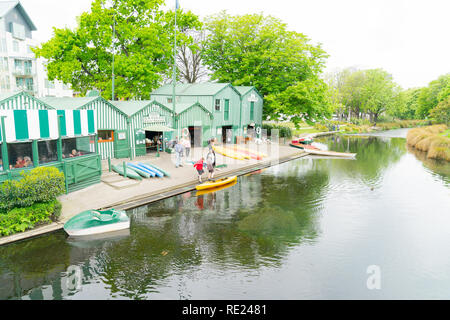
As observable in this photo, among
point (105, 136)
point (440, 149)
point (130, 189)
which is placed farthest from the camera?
point (440, 149)

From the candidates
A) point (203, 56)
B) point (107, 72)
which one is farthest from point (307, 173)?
point (203, 56)

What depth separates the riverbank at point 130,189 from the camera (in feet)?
42.1

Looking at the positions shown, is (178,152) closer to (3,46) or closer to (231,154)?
(231,154)

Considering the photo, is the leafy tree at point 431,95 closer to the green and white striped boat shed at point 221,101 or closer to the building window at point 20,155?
the green and white striped boat shed at point 221,101

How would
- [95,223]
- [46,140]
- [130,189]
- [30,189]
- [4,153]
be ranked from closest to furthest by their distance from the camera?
[30,189] < [95,223] < [4,153] < [46,140] < [130,189]

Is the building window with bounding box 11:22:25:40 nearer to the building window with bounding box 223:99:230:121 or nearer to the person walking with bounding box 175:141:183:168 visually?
the building window with bounding box 223:99:230:121

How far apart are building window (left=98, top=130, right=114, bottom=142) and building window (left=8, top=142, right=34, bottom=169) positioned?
9.49 m

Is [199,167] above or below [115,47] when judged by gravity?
below

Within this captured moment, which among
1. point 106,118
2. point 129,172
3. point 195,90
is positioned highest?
point 195,90

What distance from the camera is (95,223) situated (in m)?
11.6

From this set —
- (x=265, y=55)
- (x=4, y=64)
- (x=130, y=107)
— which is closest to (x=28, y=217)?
(x=130, y=107)

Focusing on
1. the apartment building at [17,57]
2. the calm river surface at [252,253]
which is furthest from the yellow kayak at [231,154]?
the apartment building at [17,57]

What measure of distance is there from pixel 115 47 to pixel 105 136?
16.6m

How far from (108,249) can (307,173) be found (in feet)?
57.4
